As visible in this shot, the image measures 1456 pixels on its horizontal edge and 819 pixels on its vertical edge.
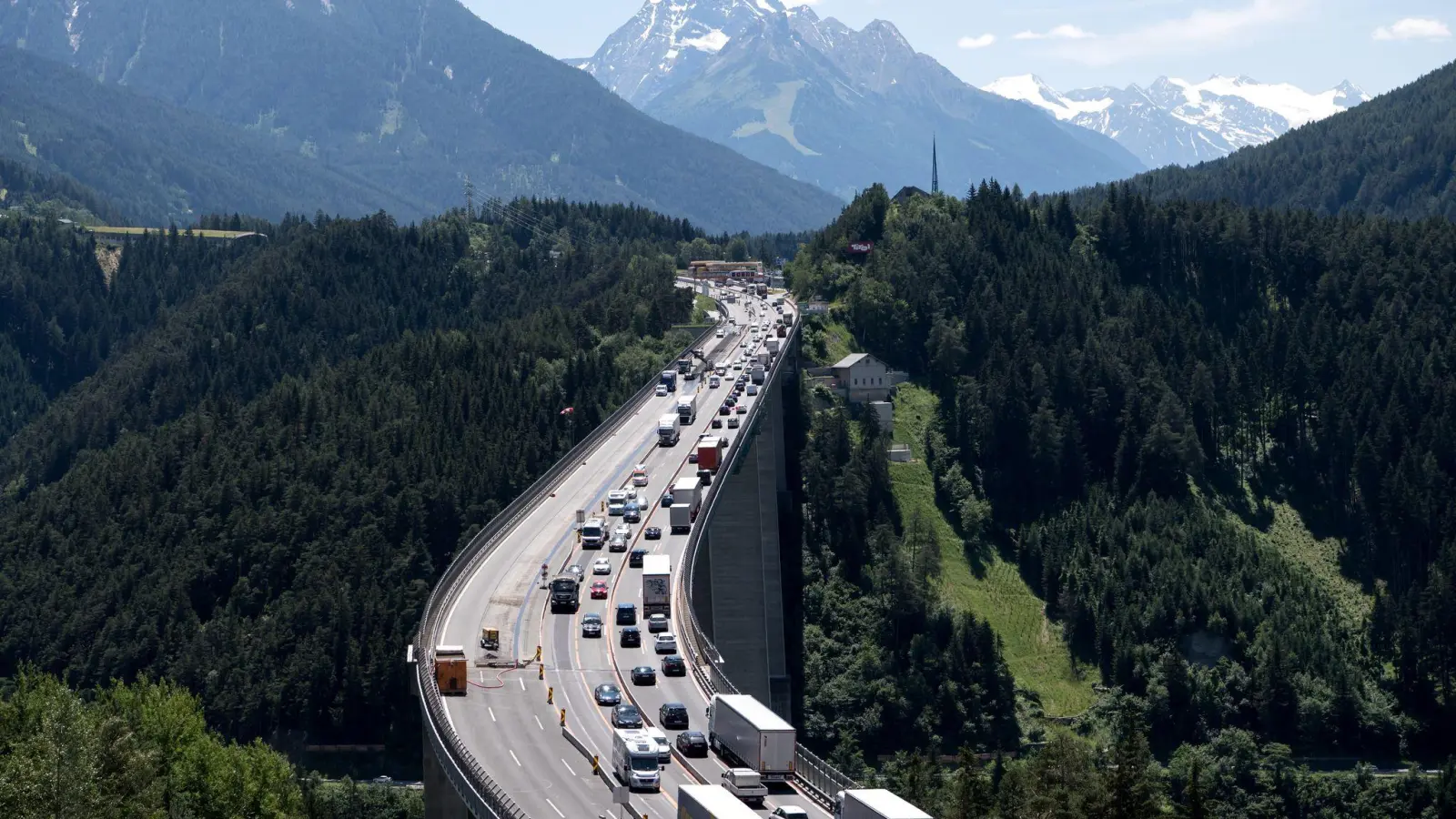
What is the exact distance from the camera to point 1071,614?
16012cm

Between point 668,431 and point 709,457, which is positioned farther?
point 668,431

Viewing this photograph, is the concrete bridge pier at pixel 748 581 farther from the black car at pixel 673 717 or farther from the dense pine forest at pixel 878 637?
the black car at pixel 673 717

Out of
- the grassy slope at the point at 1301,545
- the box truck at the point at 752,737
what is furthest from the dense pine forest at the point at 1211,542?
the box truck at the point at 752,737

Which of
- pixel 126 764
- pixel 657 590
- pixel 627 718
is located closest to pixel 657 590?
pixel 657 590

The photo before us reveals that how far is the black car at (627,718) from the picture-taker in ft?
236

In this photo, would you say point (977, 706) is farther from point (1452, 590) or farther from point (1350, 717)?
point (1452, 590)

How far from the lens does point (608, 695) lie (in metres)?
77.2

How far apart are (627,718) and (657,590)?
63.5 ft

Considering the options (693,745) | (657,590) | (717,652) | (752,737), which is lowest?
(717,652)

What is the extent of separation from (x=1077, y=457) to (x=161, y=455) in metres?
74.2

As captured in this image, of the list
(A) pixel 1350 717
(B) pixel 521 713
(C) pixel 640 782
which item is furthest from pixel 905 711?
(C) pixel 640 782

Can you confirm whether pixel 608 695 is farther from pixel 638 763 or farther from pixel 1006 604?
pixel 1006 604

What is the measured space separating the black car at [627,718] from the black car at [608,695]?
3316 mm

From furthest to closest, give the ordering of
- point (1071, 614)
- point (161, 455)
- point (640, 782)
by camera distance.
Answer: point (161, 455), point (1071, 614), point (640, 782)
